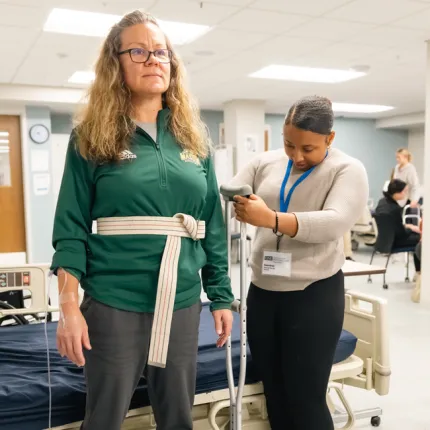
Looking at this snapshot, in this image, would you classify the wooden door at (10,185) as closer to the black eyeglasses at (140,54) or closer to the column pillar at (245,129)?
the column pillar at (245,129)

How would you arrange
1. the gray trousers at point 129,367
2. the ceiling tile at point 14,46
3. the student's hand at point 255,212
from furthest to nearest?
1. the ceiling tile at point 14,46
2. the student's hand at point 255,212
3. the gray trousers at point 129,367

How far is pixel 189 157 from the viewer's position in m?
1.36

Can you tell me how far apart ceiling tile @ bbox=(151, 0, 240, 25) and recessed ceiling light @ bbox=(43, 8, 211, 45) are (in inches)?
4.1

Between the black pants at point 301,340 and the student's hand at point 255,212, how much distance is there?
267 millimetres

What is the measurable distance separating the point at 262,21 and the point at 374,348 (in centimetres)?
281

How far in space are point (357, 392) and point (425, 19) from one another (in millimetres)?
2941

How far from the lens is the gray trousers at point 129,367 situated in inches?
48.8

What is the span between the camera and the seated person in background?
5.49m

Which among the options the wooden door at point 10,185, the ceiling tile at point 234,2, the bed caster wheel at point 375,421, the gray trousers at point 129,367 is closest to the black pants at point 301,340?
the gray trousers at point 129,367

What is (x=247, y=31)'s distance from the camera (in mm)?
4297

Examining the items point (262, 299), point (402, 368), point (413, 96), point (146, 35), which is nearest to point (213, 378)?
point (262, 299)

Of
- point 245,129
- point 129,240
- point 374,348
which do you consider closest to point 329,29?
point 374,348

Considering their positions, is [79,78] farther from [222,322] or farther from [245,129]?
[222,322]

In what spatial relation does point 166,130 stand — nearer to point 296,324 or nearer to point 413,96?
point 296,324
